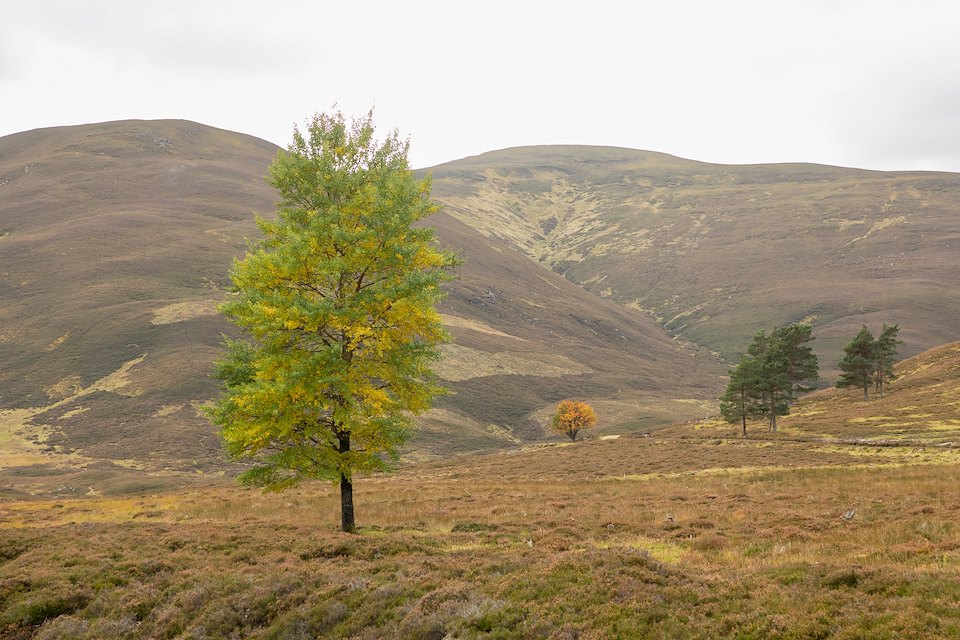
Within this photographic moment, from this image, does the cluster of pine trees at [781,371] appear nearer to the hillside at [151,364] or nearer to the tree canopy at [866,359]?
the tree canopy at [866,359]

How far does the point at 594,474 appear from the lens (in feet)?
153

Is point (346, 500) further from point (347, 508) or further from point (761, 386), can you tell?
point (761, 386)

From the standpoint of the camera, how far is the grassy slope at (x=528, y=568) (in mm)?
9188

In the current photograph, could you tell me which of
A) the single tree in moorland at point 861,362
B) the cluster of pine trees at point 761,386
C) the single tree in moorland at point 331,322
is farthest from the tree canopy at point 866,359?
the single tree in moorland at point 331,322

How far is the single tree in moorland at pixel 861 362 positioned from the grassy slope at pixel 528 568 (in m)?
59.2

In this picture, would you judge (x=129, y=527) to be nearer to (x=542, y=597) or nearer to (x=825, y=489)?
(x=542, y=597)

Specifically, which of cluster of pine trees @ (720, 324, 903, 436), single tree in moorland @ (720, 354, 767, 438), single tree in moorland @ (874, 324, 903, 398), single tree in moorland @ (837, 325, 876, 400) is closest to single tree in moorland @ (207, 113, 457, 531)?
cluster of pine trees @ (720, 324, 903, 436)

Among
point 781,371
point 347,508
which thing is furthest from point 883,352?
point 347,508

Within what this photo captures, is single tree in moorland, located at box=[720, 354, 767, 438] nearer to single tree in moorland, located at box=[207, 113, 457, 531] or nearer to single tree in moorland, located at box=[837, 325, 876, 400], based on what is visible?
single tree in moorland, located at box=[837, 325, 876, 400]

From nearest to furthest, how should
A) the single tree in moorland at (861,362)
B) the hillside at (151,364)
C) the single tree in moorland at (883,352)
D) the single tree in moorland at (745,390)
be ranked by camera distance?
the single tree in moorland at (745,390) < the single tree in moorland at (861,362) < the single tree in moorland at (883,352) < the hillside at (151,364)

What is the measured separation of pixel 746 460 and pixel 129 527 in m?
40.8

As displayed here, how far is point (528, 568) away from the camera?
1248 centimetres

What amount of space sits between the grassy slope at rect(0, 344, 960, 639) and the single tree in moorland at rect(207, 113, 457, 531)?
9.82ft

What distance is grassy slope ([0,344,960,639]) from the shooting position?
9188mm
